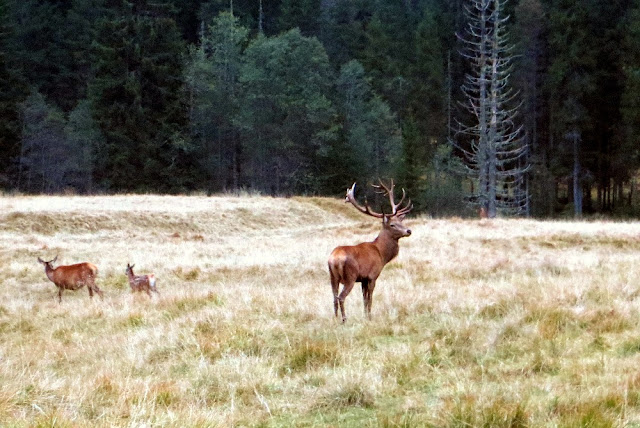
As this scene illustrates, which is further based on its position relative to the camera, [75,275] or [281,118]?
[281,118]

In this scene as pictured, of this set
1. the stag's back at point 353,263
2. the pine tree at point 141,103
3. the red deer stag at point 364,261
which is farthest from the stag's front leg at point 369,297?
the pine tree at point 141,103

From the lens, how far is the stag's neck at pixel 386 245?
8516 mm

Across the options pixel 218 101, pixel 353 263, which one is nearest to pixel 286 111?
pixel 218 101

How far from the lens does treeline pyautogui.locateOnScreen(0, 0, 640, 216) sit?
139 feet

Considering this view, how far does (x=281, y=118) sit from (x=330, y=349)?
38331mm

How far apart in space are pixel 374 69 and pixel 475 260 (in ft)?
138

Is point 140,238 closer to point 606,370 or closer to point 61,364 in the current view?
point 61,364

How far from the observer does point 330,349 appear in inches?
245

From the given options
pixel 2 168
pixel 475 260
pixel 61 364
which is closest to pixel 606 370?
pixel 61 364

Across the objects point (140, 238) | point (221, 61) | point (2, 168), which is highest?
point (221, 61)

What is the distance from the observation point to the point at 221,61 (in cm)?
4456

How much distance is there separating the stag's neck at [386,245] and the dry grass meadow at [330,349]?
583mm

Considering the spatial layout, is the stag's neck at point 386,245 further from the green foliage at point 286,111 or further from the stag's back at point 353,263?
the green foliage at point 286,111

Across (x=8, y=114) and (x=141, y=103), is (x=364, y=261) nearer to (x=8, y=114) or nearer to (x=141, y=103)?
(x=141, y=103)
